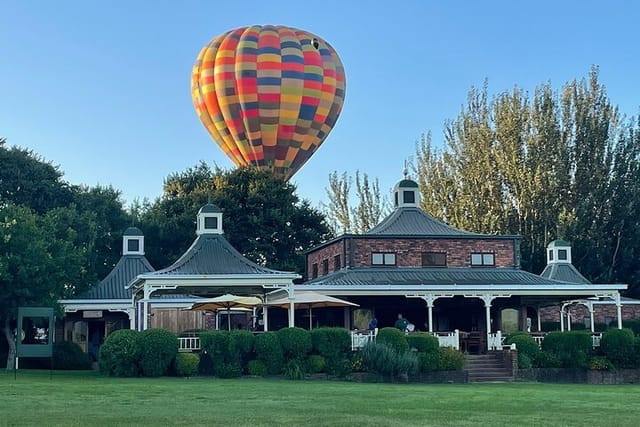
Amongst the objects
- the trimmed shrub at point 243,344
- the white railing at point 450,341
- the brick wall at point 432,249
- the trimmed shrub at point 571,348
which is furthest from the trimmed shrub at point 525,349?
the brick wall at point 432,249

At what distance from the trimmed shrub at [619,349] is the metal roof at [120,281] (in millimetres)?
19912

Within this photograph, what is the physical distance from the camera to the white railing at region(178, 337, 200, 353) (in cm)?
3228

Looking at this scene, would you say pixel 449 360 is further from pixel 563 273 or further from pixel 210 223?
pixel 563 273

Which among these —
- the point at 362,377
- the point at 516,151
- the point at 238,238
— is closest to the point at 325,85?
the point at 238,238

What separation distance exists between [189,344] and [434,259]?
45.8 ft

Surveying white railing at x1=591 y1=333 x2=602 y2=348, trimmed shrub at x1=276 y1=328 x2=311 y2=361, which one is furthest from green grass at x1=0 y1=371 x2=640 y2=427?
white railing at x1=591 y1=333 x2=602 y2=348

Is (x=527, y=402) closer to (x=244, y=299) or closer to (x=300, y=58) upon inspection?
(x=244, y=299)

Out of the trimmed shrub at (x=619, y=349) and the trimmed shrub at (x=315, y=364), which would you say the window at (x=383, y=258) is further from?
the trimmed shrub at (x=315, y=364)

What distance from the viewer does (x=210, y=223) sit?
40.0m

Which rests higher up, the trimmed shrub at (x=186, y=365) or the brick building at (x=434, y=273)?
the brick building at (x=434, y=273)

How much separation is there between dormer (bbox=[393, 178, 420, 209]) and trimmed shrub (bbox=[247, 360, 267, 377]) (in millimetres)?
16950

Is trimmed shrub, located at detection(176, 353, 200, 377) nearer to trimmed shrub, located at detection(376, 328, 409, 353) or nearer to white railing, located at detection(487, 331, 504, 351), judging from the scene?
trimmed shrub, located at detection(376, 328, 409, 353)

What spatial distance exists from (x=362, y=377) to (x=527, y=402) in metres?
10.1

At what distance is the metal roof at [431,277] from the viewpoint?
4062cm
